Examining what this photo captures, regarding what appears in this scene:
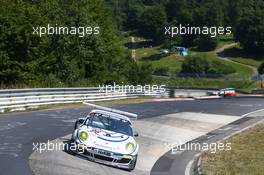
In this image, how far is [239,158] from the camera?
16.3m

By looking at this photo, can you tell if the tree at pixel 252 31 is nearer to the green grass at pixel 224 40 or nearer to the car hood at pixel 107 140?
the green grass at pixel 224 40

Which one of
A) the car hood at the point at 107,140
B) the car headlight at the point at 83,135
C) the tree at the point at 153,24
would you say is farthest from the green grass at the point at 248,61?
the car headlight at the point at 83,135

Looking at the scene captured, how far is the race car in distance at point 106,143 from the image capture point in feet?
43.8

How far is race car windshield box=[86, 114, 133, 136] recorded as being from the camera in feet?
47.5

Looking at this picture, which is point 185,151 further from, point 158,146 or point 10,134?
point 10,134

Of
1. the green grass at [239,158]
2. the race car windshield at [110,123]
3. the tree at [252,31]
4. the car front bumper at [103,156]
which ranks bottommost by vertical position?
the green grass at [239,158]

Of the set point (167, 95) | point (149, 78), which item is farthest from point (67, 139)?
point (149, 78)

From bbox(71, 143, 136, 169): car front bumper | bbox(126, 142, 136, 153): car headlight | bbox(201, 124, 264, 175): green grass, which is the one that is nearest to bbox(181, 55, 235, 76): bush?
bbox(201, 124, 264, 175): green grass

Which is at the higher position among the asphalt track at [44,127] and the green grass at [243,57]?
the asphalt track at [44,127]

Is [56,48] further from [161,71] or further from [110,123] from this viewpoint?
[161,71]

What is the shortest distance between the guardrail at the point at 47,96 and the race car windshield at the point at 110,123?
9338mm

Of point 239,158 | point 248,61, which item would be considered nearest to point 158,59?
point 248,61

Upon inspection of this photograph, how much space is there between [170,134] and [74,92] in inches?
471

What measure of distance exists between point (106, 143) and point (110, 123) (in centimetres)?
130
